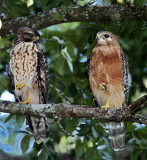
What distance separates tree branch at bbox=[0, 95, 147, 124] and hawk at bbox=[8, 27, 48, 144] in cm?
83

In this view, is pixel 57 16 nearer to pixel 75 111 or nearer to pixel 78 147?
pixel 75 111

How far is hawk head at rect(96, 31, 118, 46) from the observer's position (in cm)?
557

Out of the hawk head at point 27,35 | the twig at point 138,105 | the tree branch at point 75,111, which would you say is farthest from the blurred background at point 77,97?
the twig at point 138,105

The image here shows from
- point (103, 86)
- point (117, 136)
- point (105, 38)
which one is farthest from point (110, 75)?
point (117, 136)

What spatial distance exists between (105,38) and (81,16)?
54cm

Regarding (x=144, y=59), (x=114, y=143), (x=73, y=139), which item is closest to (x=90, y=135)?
(x=114, y=143)

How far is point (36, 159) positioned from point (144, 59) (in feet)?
11.8

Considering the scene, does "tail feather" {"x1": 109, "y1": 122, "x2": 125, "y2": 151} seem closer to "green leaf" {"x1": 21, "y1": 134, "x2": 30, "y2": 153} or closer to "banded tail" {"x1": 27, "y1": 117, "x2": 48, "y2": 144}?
"banded tail" {"x1": 27, "y1": 117, "x2": 48, "y2": 144}

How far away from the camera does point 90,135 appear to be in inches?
213

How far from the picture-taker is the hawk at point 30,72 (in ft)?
18.9

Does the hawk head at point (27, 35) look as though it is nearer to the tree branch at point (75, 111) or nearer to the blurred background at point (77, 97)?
the blurred background at point (77, 97)

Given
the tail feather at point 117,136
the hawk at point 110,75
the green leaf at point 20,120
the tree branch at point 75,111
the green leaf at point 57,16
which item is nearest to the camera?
the tree branch at point 75,111

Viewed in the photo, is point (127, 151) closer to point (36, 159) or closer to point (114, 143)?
point (114, 143)

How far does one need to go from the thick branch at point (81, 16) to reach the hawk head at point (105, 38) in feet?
0.72
